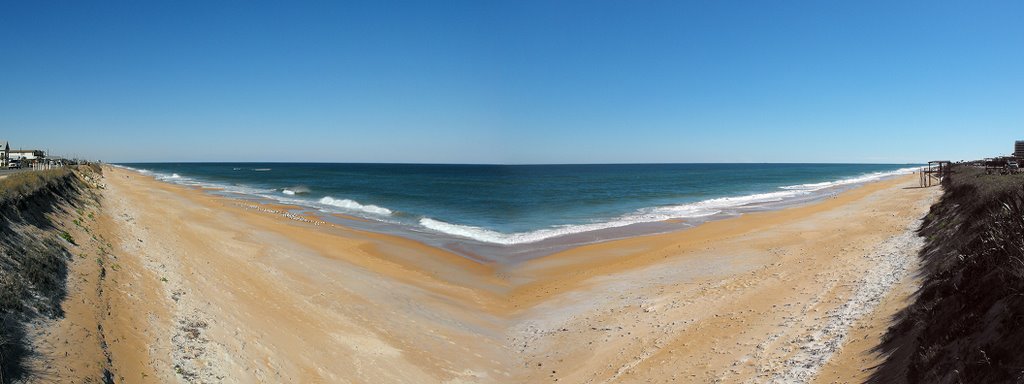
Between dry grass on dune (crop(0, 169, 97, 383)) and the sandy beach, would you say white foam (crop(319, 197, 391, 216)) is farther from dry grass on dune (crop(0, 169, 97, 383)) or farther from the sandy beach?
dry grass on dune (crop(0, 169, 97, 383))

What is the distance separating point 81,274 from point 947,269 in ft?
53.8

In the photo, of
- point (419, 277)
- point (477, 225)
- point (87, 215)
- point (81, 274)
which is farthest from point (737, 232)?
point (87, 215)

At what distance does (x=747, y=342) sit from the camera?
992cm

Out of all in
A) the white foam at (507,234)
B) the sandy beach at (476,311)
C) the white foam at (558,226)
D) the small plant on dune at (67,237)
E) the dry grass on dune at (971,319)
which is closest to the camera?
the dry grass on dune at (971,319)

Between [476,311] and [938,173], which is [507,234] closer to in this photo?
[476,311]

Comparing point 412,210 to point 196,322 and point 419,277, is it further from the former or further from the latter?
point 196,322

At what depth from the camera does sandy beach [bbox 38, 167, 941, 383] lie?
8.75 metres

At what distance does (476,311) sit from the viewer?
13742 millimetres

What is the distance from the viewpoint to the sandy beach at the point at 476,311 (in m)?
8.75

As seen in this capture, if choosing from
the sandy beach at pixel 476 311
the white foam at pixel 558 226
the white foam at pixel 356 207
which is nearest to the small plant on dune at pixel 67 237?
the sandy beach at pixel 476 311

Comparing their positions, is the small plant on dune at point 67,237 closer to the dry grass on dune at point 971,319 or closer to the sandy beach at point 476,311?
the sandy beach at point 476,311

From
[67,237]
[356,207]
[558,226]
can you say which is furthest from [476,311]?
[356,207]

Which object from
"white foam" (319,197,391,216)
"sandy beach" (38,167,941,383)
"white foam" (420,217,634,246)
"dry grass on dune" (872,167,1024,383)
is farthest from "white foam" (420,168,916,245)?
"dry grass on dune" (872,167,1024,383)

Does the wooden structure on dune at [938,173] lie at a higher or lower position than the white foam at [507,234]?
higher
